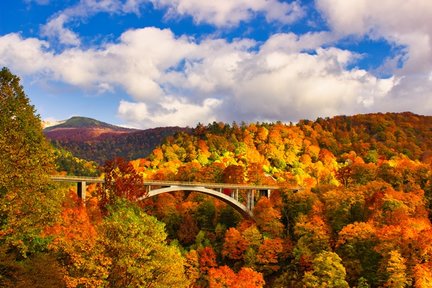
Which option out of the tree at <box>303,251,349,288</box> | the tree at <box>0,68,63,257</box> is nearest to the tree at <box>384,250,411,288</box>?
the tree at <box>303,251,349,288</box>

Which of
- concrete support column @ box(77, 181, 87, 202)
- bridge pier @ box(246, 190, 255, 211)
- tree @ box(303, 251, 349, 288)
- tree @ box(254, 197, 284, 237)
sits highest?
concrete support column @ box(77, 181, 87, 202)

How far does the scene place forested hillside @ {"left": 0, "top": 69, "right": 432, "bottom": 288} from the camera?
19.6m

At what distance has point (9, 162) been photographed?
59.6 feet

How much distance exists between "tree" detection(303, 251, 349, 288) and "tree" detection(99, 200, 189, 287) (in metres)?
24.2

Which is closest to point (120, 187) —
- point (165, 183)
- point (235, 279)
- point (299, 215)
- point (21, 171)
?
point (165, 183)

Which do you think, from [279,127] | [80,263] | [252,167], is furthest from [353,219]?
[279,127]

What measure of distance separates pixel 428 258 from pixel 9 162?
40042mm

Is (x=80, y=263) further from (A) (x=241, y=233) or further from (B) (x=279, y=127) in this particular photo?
(B) (x=279, y=127)

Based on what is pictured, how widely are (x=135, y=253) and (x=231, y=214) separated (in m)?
48.2

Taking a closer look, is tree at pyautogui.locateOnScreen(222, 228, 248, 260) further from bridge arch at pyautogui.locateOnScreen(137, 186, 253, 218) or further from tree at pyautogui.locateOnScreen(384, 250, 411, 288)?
tree at pyautogui.locateOnScreen(384, 250, 411, 288)

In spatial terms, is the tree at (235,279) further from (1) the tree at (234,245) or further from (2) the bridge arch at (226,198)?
(2) the bridge arch at (226,198)

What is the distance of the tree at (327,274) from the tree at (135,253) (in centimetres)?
2425

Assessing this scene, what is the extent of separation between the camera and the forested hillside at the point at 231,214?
19578 mm

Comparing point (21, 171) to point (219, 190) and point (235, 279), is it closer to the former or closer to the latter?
point (235, 279)
